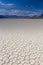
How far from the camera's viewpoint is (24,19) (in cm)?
923

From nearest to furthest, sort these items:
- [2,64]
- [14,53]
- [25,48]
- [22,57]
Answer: [2,64] < [22,57] < [14,53] < [25,48]

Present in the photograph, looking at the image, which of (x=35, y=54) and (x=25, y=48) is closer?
(x=35, y=54)

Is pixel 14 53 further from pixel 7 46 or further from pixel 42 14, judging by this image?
pixel 42 14

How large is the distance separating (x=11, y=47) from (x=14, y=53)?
0.44 m

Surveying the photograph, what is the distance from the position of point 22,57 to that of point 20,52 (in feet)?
1.00

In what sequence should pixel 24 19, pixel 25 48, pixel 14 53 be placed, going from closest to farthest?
pixel 14 53
pixel 25 48
pixel 24 19

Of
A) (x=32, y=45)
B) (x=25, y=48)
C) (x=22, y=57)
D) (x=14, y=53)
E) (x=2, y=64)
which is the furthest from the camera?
(x=32, y=45)

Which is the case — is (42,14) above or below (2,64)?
above

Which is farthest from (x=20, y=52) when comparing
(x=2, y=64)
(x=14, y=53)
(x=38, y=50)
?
(x=2, y=64)

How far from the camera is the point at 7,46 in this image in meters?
3.81

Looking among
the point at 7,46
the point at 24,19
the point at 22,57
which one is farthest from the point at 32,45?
the point at 24,19

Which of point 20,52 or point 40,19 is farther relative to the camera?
point 40,19

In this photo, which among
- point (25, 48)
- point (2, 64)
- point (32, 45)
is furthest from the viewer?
point (32, 45)

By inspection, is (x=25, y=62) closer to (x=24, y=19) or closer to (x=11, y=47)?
(x=11, y=47)
